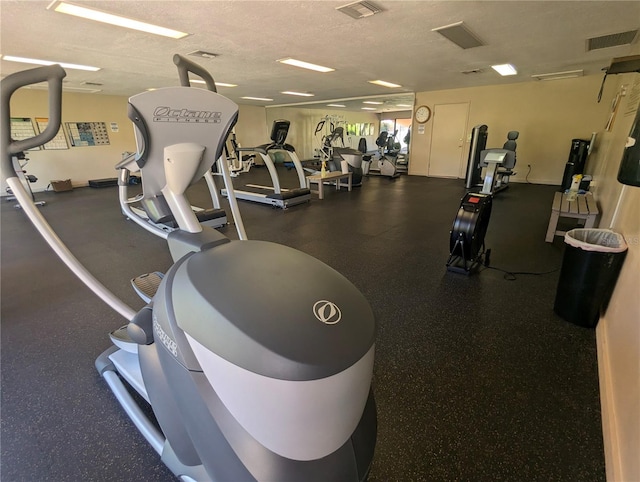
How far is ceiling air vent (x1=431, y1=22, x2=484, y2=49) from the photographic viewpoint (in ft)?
11.0

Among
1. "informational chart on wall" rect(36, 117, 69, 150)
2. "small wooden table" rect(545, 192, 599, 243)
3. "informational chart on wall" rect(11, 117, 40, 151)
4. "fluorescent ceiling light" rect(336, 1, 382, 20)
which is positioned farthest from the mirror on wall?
"fluorescent ceiling light" rect(336, 1, 382, 20)

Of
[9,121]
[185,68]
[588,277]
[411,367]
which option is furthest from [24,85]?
[588,277]

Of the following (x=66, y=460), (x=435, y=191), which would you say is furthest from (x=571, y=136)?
(x=66, y=460)

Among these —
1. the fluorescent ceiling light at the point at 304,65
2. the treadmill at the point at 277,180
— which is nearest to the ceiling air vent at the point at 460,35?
the fluorescent ceiling light at the point at 304,65

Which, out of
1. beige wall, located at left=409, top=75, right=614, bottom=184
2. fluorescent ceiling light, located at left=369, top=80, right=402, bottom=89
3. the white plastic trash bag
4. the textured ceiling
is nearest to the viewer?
the white plastic trash bag

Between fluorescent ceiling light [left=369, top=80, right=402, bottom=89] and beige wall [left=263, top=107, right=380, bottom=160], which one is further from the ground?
fluorescent ceiling light [left=369, top=80, right=402, bottom=89]

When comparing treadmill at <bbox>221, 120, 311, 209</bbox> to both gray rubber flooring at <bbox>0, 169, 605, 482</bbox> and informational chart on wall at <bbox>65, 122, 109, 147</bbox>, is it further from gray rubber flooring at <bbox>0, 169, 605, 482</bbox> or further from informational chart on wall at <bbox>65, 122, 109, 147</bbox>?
informational chart on wall at <bbox>65, 122, 109, 147</bbox>

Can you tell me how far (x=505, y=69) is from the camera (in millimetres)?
5805

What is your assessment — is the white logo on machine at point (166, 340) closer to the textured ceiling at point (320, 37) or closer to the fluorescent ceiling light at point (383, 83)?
the textured ceiling at point (320, 37)

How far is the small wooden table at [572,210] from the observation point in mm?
3232

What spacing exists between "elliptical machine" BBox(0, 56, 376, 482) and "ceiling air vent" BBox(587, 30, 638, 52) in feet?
17.1

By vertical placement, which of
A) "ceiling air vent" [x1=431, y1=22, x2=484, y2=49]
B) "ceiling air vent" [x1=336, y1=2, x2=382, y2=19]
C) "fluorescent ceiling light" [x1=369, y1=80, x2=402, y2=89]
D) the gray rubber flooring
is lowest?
the gray rubber flooring

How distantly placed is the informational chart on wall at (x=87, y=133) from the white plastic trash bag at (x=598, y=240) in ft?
35.5

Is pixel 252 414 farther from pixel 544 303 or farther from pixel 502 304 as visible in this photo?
pixel 544 303
